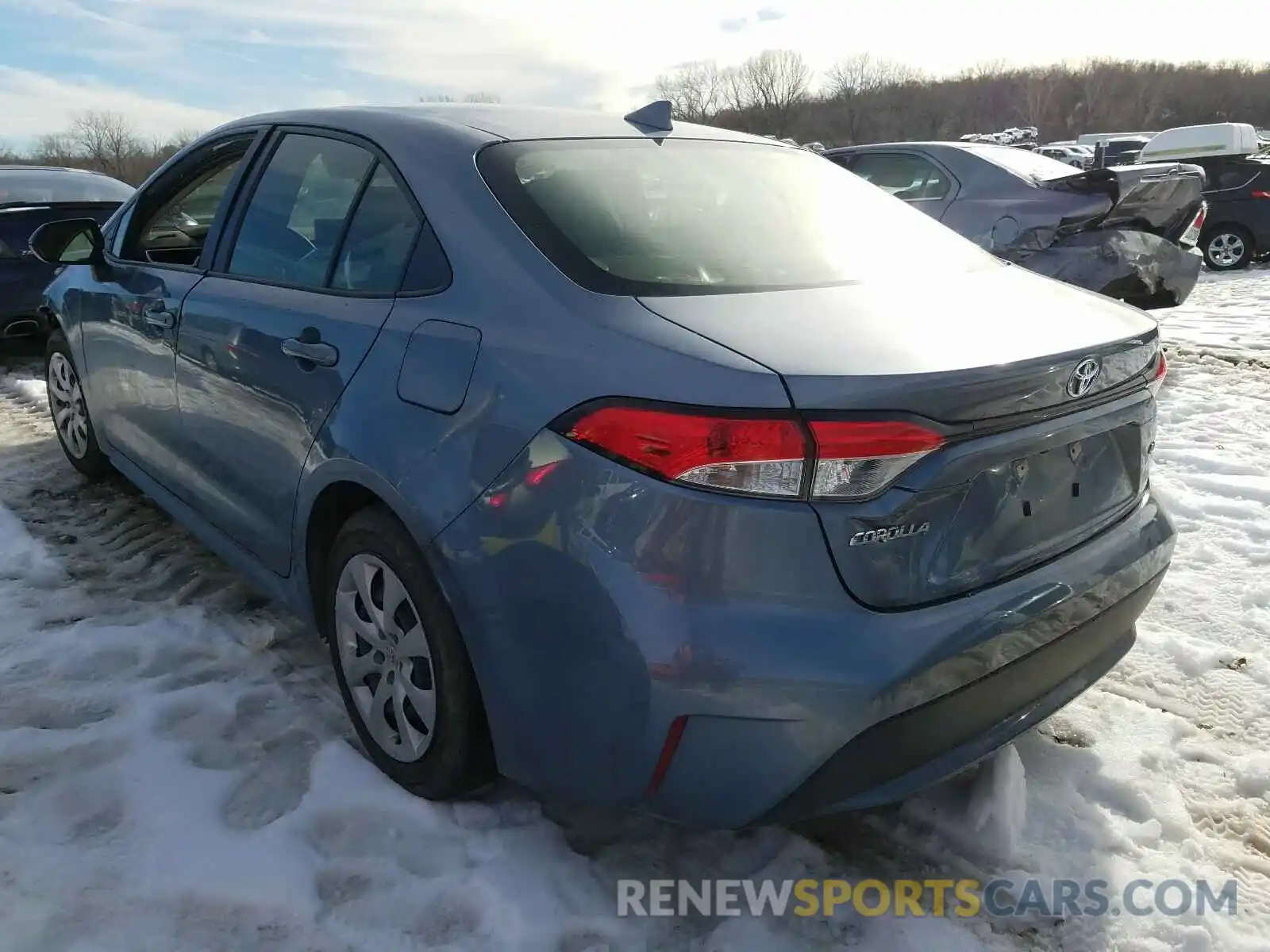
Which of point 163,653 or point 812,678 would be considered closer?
point 812,678

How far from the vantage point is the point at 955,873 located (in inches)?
83.8

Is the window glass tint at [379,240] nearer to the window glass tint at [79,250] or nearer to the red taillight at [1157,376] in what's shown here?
the red taillight at [1157,376]

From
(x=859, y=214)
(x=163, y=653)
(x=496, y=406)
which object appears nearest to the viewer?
(x=496, y=406)

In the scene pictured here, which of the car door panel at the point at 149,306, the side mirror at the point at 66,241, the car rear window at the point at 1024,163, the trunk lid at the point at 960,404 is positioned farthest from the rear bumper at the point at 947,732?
the car rear window at the point at 1024,163

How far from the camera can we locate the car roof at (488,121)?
8.08ft

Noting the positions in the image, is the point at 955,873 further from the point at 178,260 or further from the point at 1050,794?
the point at 178,260

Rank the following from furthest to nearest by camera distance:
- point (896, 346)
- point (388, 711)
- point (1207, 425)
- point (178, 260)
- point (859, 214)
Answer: point (1207, 425) → point (178, 260) → point (859, 214) → point (388, 711) → point (896, 346)

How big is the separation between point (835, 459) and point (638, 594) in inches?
16.0

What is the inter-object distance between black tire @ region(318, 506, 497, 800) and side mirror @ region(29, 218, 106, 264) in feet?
7.53

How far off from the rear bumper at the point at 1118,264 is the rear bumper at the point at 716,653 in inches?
185

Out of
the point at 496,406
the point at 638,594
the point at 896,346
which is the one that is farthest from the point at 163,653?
the point at 896,346

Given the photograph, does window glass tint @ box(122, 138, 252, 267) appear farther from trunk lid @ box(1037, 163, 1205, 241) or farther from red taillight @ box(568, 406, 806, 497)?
trunk lid @ box(1037, 163, 1205, 241)

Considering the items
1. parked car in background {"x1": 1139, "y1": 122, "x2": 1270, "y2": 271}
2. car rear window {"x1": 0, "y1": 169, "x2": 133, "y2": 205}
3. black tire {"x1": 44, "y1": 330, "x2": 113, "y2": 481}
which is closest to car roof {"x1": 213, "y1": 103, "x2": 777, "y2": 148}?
black tire {"x1": 44, "y1": 330, "x2": 113, "y2": 481}

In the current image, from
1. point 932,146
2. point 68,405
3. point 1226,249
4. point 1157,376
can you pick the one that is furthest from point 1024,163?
point 1226,249
